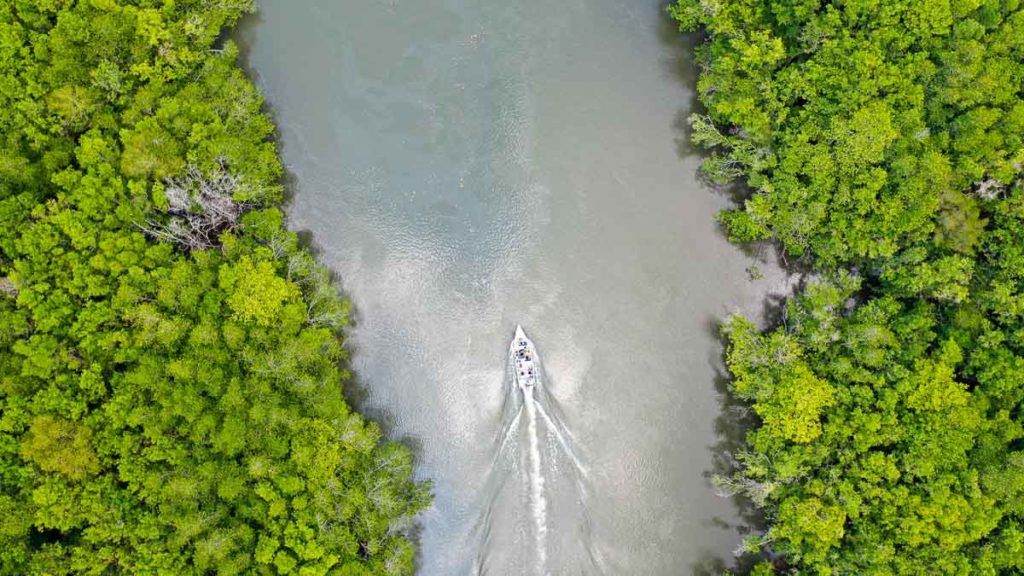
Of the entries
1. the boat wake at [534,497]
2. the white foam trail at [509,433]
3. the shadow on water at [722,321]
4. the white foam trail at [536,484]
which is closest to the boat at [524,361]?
the boat wake at [534,497]

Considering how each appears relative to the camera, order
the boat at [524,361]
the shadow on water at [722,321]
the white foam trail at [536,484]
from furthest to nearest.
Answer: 1. the shadow on water at [722,321]
2. the boat at [524,361]
3. the white foam trail at [536,484]

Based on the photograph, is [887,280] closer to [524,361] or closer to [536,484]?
[524,361]

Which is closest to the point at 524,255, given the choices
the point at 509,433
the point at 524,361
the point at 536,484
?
the point at 524,361

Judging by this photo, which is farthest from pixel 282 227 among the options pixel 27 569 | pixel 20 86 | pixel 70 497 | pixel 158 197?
pixel 27 569

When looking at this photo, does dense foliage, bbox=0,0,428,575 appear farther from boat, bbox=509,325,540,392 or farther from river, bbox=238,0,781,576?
boat, bbox=509,325,540,392

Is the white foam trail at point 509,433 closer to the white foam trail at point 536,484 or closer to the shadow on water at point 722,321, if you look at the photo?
the white foam trail at point 536,484

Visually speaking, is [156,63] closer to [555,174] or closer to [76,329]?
[76,329]
